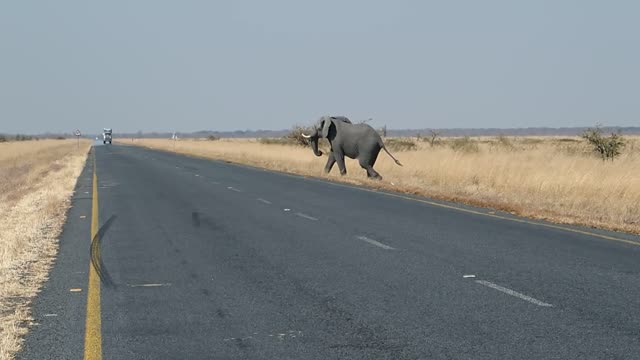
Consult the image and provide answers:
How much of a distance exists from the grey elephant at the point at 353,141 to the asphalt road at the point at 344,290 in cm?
1284

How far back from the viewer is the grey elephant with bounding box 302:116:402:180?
91.7 ft

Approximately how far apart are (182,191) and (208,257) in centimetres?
1242

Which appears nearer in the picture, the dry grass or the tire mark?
the dry grass

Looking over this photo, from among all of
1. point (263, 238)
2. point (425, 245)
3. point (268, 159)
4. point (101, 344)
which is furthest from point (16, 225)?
point (268, 159)

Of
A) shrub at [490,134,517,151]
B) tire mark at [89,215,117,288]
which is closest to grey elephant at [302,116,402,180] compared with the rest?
tire mark at [89,215,117,288]

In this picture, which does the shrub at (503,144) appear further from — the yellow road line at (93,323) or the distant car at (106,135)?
the distant car at (106,135)

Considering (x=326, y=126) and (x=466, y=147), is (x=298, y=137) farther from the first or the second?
(x=326, y=126)

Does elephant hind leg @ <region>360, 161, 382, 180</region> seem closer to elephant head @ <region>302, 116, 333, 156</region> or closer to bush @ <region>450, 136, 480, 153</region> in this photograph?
elephant head @ <region>302, 116, 333, 156</region>

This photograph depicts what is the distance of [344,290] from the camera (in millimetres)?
7793

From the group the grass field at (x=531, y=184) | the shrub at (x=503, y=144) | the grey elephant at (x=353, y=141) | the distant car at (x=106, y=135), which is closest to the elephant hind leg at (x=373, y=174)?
the grey elephant at (x=353, y=141)

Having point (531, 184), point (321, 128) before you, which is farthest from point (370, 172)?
point (531, 184)

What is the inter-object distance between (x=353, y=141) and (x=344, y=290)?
67.9 feet

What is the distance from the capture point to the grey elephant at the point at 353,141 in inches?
1101

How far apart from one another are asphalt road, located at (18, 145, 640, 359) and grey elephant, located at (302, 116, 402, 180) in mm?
12841
